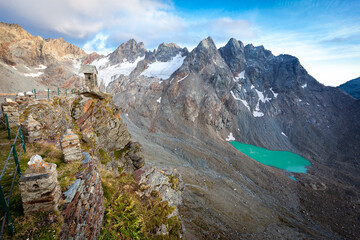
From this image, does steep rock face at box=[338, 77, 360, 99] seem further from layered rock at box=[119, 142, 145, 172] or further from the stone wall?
the stone wall

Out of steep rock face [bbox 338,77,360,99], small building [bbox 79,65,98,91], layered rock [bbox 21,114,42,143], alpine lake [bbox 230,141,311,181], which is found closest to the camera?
layered rock [bbox 21,114,42,143]

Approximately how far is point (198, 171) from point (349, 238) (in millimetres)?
32125

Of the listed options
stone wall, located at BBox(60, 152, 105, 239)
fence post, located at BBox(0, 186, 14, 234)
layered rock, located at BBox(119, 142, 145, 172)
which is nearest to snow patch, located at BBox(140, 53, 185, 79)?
layered rock, located at BBox(119, 142, 145, 172)

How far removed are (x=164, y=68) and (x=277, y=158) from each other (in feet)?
282

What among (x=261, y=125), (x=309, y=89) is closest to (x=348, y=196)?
(x=261, y=125)

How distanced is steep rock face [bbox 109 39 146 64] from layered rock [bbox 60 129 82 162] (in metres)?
146

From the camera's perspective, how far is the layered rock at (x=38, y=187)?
15.2ft

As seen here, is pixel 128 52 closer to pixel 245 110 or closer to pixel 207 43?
pixel 207 43

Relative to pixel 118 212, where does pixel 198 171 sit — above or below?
below

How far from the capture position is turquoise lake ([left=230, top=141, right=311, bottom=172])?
59.1 m

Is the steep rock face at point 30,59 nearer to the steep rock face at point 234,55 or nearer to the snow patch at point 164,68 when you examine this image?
the snow patch at point 164,68

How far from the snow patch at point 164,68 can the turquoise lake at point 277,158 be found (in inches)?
2424

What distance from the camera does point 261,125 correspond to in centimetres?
8319

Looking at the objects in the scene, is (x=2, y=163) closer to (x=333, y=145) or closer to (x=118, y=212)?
(x=118, y=212)
